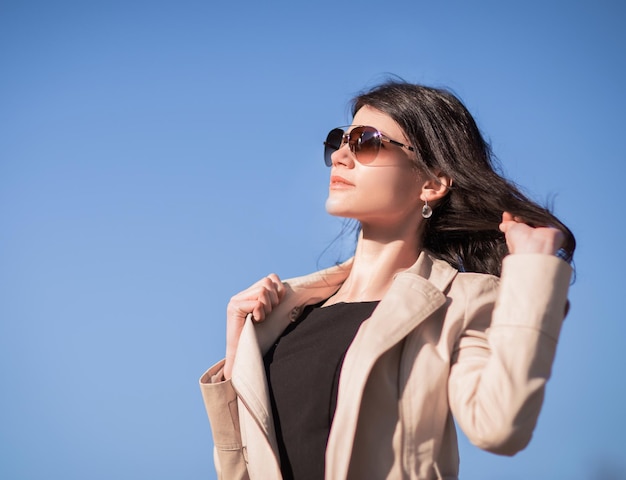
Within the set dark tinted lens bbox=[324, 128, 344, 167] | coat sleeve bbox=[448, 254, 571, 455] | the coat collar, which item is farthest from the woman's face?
coat sleeve bbox=[448, 254, 571, 455]

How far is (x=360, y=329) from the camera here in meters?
3.23

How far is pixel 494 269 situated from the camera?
3740 millimetres

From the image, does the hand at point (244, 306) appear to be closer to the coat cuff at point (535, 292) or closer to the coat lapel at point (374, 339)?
the coat lapel at point (374, 339)

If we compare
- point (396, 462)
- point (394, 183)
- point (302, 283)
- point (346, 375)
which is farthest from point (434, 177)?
point (396, 462)

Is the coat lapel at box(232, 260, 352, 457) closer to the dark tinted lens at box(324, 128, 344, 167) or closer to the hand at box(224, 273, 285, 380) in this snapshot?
the hand at box(224, 273, 285, 380)

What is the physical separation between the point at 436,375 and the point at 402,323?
0.25m

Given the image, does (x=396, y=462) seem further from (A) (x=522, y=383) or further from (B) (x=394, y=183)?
(B) (x=394, y=183)

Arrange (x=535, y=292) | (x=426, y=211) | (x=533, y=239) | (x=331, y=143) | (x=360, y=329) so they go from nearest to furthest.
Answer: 1. (x=535, y=292)
2. (x=533, y=239)
3. (x=360, y=329)
4. (x=426, y=211)
5. (x=331, y=143)

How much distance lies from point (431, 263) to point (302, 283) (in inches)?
29.0

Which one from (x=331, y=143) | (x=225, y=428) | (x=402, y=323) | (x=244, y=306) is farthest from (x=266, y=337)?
(x=331, y=143)

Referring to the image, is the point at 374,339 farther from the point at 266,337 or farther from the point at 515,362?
the point at 266,337

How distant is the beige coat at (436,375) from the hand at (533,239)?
0.08 m

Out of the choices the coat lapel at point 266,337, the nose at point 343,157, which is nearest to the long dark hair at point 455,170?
the nose at point 343,157

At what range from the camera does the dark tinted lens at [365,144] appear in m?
3.62
